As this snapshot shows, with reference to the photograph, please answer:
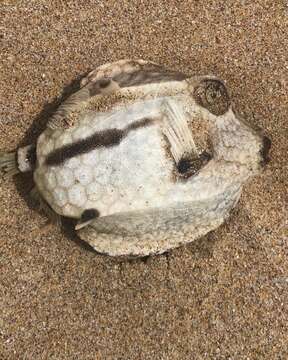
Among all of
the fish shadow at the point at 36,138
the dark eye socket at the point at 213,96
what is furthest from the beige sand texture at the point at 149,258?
the dark eye socket at the point at 213,96

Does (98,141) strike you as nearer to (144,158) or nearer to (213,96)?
(144,158)

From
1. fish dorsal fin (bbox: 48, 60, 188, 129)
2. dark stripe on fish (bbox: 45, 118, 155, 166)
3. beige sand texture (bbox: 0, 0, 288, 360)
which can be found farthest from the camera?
beige sand texture (bbox: 0, 0, 288, 360)

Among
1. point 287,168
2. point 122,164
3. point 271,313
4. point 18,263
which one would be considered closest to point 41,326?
point 18,263

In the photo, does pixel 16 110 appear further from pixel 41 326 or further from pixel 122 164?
pixel 41 326

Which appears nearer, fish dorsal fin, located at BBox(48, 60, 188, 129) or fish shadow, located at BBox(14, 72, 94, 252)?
fish dorsal fin, located at BBox(48, 60, 188, 129)

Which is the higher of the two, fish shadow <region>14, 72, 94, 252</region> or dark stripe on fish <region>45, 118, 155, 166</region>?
dark stripe on fish <region>45, 118, 155, 166</region>

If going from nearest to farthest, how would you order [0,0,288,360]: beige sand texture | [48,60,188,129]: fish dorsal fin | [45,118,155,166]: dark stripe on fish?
[45,118,155,166]: dark stripe on fish
[48,60,188,129]: fish dorsal fin
[0,0,288,360]: beige sand texture

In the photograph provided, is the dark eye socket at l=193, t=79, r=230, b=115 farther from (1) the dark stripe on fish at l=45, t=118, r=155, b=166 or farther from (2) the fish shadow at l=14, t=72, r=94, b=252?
(2) the fish shadow at l=14, t=72, r=94, b=252


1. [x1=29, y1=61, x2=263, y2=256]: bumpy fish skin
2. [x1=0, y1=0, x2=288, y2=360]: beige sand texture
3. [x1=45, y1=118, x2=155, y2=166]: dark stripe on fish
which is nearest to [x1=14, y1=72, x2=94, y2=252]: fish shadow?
[x1=0, y1=0, x2=288, y2=360]: beige sand texture

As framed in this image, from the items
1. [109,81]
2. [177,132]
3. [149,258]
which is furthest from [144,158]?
[149,258]
